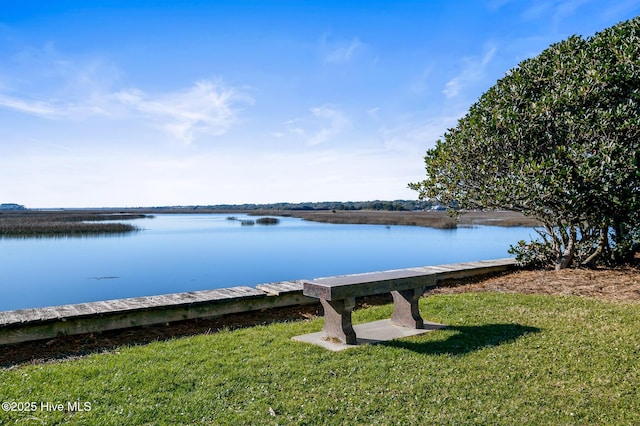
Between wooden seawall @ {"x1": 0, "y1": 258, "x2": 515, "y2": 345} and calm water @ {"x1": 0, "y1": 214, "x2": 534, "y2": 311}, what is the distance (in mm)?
9816

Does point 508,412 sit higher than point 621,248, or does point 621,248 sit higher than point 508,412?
point 621,248

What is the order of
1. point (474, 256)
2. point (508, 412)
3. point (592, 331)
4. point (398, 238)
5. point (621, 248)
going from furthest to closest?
point (398, 238) < point (474, 256) < point (621, 248) < point (592, 331) < point (508, 412)

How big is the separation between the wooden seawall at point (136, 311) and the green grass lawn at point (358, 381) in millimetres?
957

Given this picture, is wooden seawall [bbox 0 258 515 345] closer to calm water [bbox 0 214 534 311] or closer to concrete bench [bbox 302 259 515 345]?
concrete bench [bbox 302 259 515 345]

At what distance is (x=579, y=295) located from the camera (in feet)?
30.9

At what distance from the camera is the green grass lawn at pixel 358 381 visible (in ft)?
13.7

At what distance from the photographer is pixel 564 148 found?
10258 mm

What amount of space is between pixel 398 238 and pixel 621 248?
27381mm

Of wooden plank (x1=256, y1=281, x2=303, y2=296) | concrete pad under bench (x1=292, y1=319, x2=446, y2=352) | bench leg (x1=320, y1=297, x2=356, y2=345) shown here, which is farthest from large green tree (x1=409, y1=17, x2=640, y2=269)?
bench leg (x1=320, y1=297, x2=356, y2=345)

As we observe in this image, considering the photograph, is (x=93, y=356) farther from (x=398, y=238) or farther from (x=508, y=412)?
(x=398, y=238)

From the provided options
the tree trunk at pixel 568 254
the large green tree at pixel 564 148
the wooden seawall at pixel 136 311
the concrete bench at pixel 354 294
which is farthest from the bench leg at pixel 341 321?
the tree trunk at pixel 568 254

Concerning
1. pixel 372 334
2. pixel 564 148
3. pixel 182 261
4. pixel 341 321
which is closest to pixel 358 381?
pixel 341 321

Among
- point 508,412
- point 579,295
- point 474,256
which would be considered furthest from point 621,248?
point 474,256

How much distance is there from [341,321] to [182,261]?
Result: 20639mm
